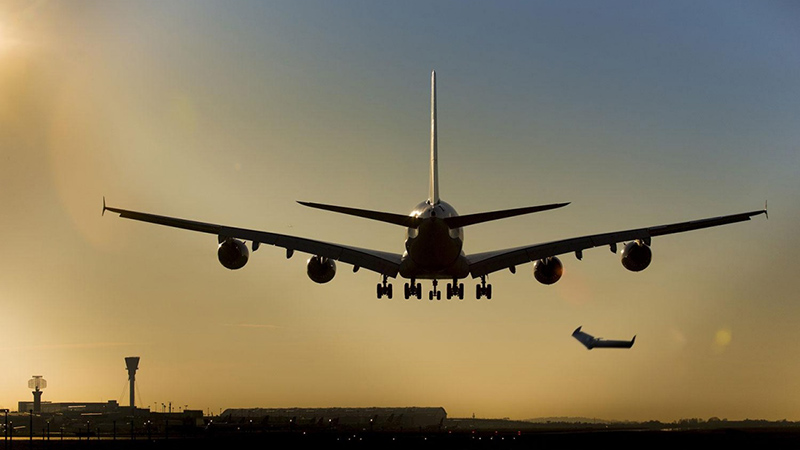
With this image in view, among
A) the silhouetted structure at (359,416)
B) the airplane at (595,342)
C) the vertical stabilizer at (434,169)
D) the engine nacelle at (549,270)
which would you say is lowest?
the silhouetted structure at (359,416)

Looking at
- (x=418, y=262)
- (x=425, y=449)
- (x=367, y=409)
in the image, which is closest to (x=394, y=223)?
(x=418, y=262)

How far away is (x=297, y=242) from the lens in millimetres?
50562

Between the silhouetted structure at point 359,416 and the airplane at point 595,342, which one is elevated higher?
the airplane at point 595,342

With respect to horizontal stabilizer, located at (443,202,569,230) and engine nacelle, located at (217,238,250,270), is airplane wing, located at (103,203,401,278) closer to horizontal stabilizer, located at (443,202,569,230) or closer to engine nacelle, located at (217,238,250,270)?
engine nacelle, located at (217,238,250,270)

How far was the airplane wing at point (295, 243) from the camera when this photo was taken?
48.1m

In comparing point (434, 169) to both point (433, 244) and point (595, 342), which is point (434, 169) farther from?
point (595, 342)

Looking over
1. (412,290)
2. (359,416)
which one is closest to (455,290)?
(412,290)

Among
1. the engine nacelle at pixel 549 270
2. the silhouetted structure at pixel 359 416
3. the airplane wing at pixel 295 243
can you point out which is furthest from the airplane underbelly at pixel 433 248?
the silhouetted structure at pixel 359 416

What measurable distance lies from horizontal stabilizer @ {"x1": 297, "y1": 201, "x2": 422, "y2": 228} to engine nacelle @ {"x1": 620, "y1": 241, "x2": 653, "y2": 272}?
1229 centimetres

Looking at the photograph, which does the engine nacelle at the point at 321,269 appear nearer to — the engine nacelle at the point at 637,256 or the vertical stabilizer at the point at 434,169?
the vertical stabilizer at the point at 434,169

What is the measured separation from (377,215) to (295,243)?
23.9ft

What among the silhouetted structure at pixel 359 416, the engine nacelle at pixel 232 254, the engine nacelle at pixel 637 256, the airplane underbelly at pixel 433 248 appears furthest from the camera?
the silhouetted structure at pixel 359 416

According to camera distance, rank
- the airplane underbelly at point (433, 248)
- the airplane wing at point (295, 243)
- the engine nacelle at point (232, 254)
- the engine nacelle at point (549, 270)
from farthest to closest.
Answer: the engine nacelle at point (549, 270) < the engine nacelle at point (232, 254) < the airplane wing at point (295, 243) < the airplane underbelly at point (433, 248)

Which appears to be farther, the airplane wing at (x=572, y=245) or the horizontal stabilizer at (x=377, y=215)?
the airplane wing at (x=572, y=245)
